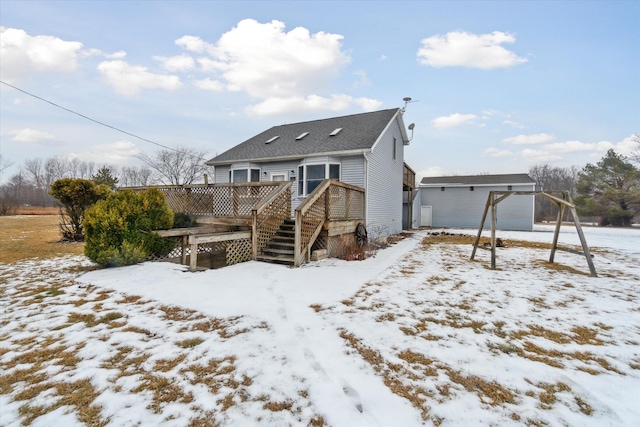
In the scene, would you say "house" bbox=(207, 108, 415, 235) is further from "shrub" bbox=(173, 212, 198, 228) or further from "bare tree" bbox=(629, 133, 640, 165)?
"bare tree" bbox=(629, 133, 640, 165)

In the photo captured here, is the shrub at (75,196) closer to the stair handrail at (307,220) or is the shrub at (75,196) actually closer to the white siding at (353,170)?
the stair handrail at (307,220)

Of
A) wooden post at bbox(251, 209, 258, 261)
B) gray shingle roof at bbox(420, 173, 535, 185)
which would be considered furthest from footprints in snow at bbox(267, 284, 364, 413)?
gray shingle roof at bbox(420, 173, 535, 185)

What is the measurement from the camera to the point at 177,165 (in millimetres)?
31312

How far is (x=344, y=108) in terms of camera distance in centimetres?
Answer: 2262

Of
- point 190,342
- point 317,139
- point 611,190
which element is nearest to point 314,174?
point 317,139

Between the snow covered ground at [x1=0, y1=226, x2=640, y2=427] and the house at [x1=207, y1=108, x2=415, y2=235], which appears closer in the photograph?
the snow covered ground at [x1=0, y1=226, x2=640, y2=427]

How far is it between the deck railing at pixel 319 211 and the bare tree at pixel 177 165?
2734 cm

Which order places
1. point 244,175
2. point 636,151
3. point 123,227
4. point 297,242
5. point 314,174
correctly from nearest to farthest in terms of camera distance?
point 123,227, point 297,242, point 314,174, point 244,175, point 636,151

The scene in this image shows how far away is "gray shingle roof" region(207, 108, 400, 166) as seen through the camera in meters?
11.4

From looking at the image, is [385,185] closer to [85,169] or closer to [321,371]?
[321,371]

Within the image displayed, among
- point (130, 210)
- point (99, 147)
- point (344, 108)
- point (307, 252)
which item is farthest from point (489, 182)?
point (99, 147)

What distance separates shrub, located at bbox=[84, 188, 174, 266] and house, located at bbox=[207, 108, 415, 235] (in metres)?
5.91

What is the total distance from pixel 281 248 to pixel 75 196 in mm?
8860

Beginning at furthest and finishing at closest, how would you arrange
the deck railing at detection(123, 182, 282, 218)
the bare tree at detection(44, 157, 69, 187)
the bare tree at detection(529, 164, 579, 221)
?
1. the bare tree at detection(44, 157, 69, 187)
2. the bare tree at detection(529, 164, 579, 221)
3. the deck railing at detection(123, 182, 282, 218)
